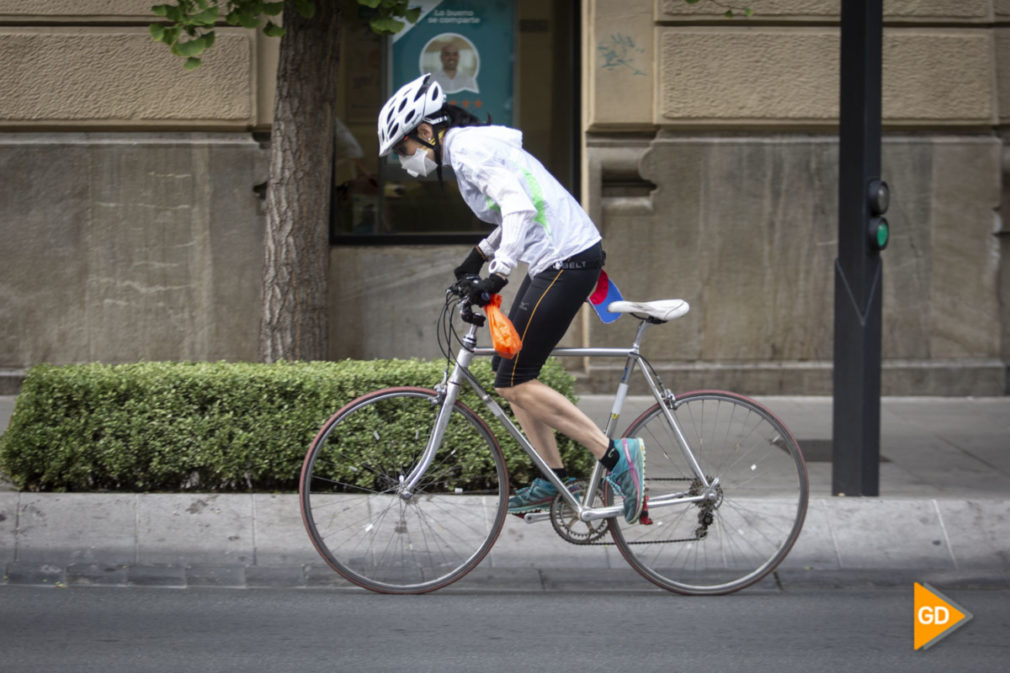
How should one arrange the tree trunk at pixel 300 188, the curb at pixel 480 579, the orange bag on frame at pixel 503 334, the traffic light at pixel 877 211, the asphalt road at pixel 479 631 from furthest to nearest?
the tree trunk at pixel 300 188 < the traffic light at pixel 877 211 < the curb at pixel 480 579 < the orange bag on frame at pixel 503 334 < the asphalt road at pixel 479 631

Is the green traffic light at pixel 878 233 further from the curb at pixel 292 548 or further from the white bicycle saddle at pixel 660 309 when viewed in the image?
the white bicycle saddle at pixel 660 309

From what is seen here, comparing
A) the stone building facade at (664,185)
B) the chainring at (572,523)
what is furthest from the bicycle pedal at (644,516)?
the stone building facade at (664,185)

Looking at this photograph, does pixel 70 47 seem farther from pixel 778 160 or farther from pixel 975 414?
pixel 975 414

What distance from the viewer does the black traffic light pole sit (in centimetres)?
603

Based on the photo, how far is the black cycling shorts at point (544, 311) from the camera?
4.87 m

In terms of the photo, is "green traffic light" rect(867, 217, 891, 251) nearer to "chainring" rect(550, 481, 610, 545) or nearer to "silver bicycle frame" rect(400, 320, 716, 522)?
"silver bicycle frame" rect(400, 320, 716, 522)

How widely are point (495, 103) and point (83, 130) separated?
3230mm

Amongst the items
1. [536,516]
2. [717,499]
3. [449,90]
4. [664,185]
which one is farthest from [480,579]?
[449,90]

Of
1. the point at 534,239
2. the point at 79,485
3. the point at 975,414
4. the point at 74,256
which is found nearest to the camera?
the point at 534,239

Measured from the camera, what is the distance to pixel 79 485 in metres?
5.86

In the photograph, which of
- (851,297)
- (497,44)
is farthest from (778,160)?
(851,297)

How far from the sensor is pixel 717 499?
515cm

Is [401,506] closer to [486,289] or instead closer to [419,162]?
[486,289]

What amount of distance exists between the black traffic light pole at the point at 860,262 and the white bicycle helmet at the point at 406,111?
2299mm
